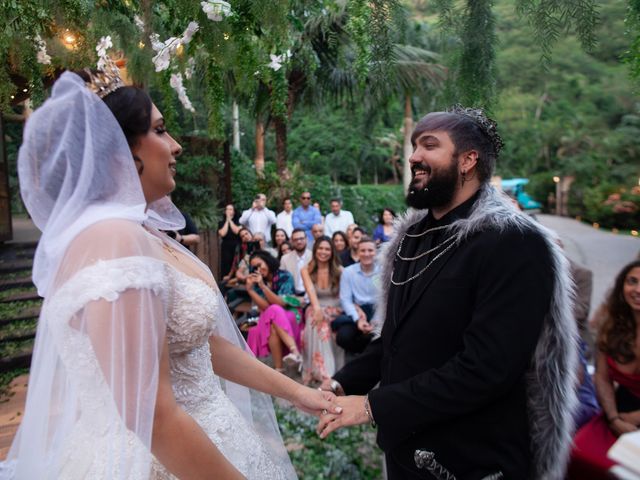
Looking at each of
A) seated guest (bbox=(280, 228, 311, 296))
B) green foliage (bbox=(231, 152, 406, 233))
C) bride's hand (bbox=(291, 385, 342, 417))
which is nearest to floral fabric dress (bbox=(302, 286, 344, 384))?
seated guest (bbox=(280, 228, 311, 296))

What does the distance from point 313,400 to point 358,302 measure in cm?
351

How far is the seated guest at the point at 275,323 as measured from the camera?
5672 millimetres

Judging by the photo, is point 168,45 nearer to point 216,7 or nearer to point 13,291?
point 216,7

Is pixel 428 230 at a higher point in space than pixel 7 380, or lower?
higher

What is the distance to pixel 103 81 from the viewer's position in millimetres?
1613

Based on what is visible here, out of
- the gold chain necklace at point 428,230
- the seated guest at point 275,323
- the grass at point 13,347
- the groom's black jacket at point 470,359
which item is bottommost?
the grass at point 13,347

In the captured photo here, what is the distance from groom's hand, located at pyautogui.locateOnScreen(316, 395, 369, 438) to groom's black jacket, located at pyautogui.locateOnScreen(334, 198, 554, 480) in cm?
16

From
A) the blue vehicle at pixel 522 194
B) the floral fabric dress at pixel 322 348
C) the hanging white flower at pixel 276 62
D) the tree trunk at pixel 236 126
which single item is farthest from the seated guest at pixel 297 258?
the blue vehicle at pixel 522 194

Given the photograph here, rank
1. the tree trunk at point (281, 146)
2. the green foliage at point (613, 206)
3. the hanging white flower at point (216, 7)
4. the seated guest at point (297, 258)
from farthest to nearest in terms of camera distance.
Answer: the green foliage at point (613, 206) → the tree trunk at point (281, 146) → the seated guest at point (297, 258) → the hanging white flower at point (216, 7)

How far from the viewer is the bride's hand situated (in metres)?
2.14

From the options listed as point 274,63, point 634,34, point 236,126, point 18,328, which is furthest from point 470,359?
point 236,126

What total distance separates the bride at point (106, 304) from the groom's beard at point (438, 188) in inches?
34.4

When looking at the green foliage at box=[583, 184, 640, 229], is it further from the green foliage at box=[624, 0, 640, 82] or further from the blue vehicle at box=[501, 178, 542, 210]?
the green foliage at box=[624, 0, 640, 82]

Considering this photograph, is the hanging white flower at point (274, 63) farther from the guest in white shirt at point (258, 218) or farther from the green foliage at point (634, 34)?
the guest in white shirt at point (258, 218)
